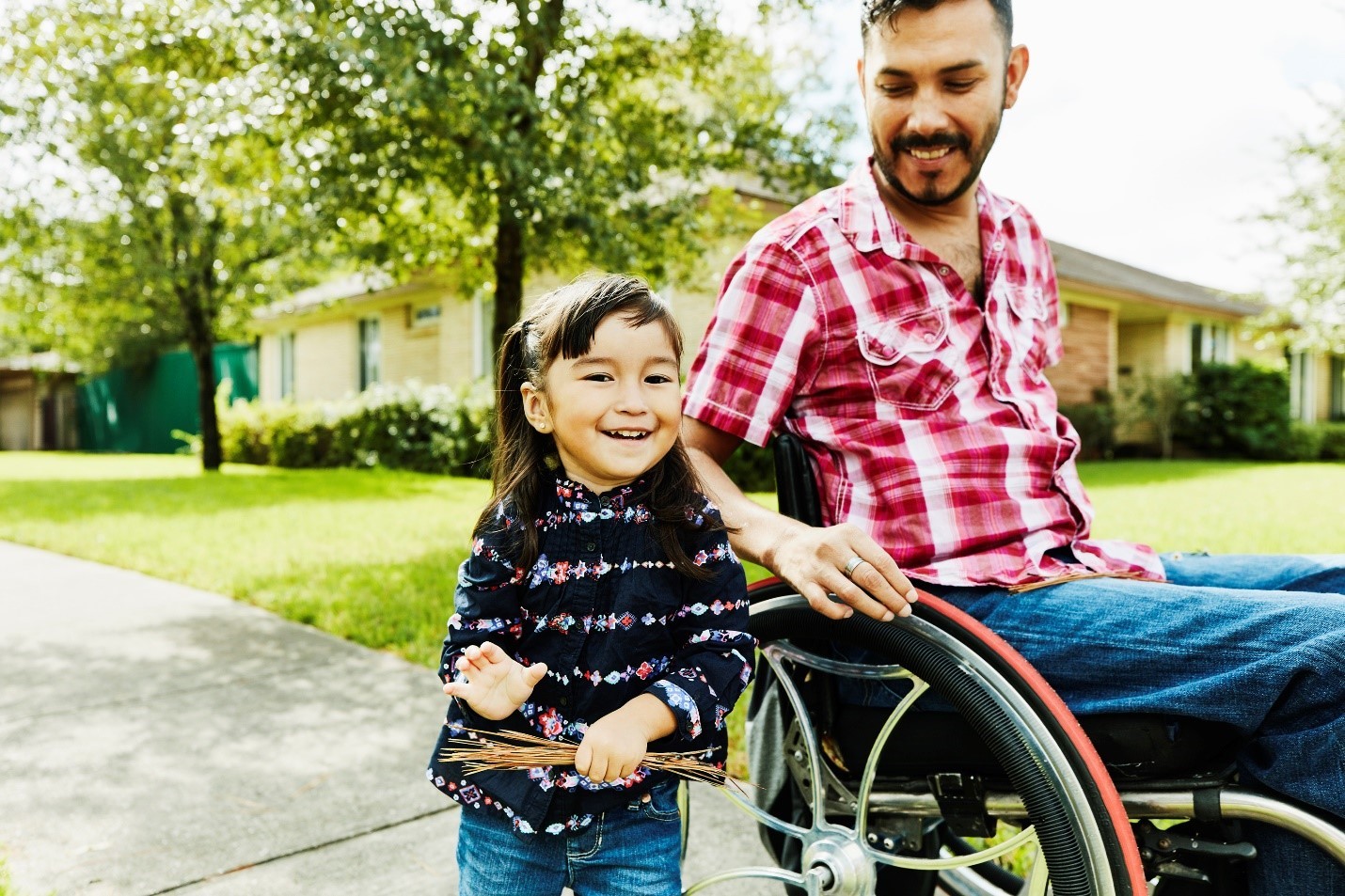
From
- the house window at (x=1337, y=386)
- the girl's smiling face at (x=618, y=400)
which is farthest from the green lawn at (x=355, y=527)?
the house window at (x=1337, y=386)

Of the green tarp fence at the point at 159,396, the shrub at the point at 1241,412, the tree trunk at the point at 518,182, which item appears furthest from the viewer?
the green tarp fence at the point at 159,396

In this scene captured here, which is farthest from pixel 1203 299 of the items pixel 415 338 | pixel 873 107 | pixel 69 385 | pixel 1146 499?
pixel 69 385

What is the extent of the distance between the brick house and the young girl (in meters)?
12.1

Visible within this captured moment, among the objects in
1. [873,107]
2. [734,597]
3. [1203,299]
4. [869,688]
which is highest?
[1203,299]

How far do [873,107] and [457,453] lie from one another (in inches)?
459

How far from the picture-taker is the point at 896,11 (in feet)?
5.98

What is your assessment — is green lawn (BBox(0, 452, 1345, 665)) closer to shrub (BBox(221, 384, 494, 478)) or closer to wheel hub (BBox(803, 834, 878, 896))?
shrub (BBox(221, 384, 494, 478))

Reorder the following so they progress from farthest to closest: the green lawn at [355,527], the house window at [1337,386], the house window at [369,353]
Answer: the house window at [1337,386], the house window at [369,353], the green lawn at [355,527]

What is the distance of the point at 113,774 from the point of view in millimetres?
2982

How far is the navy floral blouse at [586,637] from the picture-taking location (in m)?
1.48

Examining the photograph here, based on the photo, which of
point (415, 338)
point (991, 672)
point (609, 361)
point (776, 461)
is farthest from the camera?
point (415, 338)

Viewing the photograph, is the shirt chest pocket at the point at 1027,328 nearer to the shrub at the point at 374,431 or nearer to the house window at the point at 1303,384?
the shrub at the point at 374,431

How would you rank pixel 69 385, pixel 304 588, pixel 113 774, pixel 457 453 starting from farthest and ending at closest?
pixel 69 385 → pixel 457 453 → pixel 304 588 → pixel 113 774

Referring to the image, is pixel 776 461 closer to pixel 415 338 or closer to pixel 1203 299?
pixel 415 338
